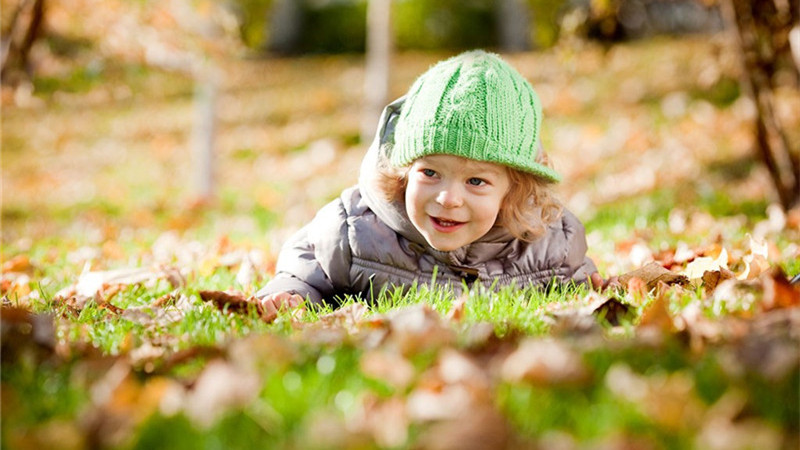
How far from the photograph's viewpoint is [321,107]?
12.2 m

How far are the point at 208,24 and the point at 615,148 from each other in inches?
160

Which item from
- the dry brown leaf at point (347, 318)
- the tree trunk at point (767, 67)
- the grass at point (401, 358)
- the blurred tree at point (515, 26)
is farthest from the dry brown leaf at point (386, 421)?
the blurred tree at point (515, 26)

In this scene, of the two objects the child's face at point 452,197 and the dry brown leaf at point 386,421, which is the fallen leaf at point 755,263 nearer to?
the child's face at point 452,197

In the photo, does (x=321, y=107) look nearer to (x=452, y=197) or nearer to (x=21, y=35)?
(x=21, y=35)

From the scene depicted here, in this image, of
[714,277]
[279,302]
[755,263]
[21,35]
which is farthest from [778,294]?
[21,35]

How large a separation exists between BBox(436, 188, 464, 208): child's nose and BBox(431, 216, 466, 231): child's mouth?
93mm

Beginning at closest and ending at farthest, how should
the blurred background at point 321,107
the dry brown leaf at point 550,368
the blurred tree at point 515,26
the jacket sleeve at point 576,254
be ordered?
the dry brown leaf at point 550,368, the jacket sleeve at point 576,254, the blurred background at point 321,107, the blurred tree at point 515,26

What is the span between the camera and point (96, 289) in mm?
3244

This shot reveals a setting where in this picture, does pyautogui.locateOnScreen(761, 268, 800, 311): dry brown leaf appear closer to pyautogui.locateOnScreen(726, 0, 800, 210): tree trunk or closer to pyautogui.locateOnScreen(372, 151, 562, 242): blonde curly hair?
pyautogui.locateOnScreen(372, 151, 562, 242): blonde curly hair

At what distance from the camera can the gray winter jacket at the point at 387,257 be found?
3.10 m

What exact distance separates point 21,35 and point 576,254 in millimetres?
3633

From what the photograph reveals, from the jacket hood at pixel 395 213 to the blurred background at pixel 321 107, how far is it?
1.09m

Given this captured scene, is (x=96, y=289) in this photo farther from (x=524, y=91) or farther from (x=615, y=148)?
(x=615, y=148)

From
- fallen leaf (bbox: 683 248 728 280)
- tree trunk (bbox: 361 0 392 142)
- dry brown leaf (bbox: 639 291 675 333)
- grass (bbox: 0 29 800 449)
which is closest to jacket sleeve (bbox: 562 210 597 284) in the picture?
grass (bbox: 0 29 800 449)
